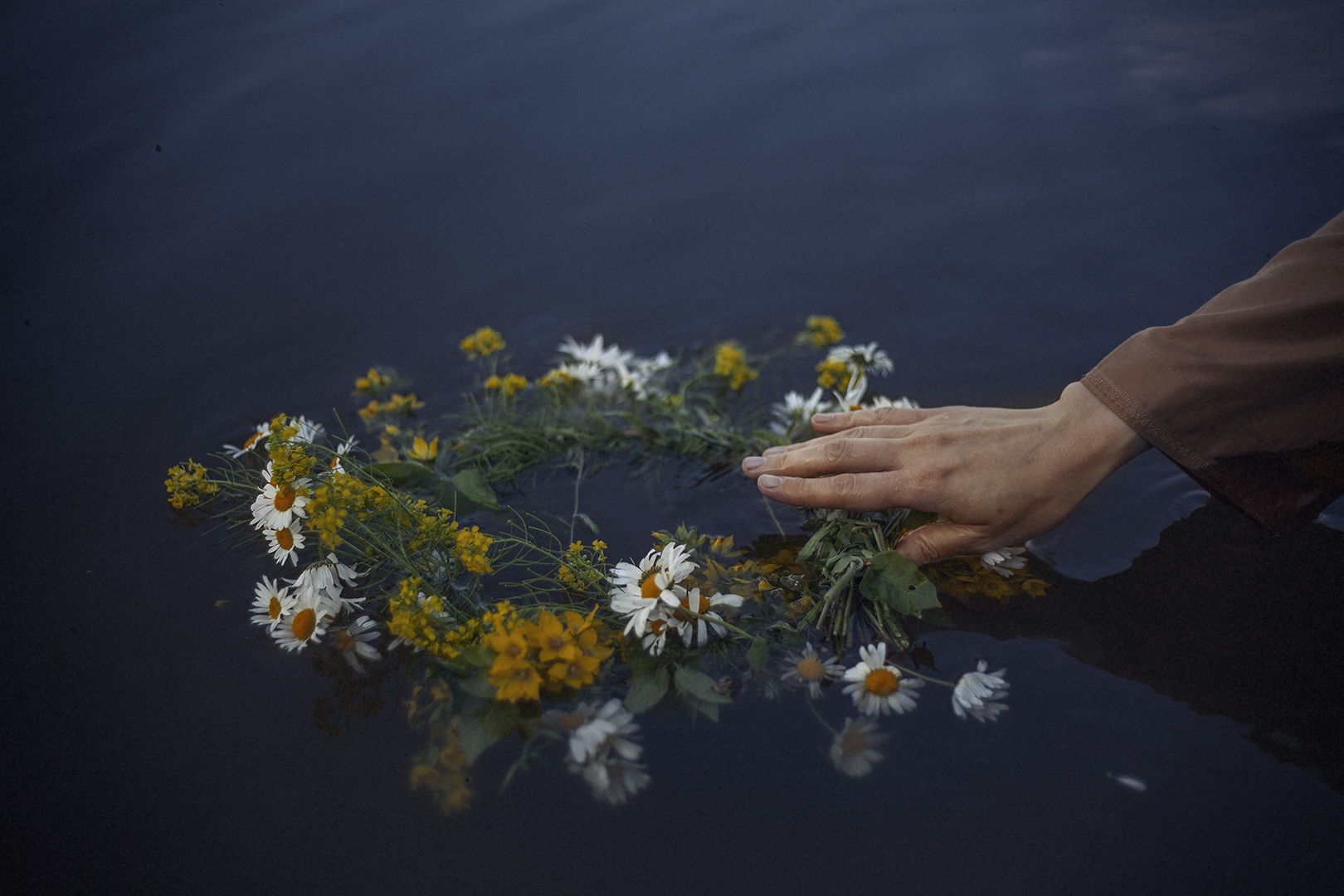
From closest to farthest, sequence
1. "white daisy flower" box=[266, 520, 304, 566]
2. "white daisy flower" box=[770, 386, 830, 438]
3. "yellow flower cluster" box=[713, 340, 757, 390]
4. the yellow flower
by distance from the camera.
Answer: "white daisy flower" box=[266, 520, 304, 566] < the yellow flower < "white daisy flower" box=[770, 386, 830, 438] < "yellow flower cluster" box=[713, 340, 757, 390]

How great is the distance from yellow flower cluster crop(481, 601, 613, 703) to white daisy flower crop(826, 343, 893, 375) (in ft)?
3.18

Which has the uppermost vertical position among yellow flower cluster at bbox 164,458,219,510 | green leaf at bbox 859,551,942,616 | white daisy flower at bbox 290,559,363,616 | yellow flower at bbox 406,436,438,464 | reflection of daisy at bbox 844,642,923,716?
yellow flower cluster at bbox 164,458,219,510

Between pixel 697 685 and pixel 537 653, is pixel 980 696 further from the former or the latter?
pixel 537 653

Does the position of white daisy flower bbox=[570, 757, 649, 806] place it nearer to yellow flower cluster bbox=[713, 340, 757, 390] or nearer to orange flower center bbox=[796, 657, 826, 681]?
orange flower center bbox=[796, 657, 826, 681]

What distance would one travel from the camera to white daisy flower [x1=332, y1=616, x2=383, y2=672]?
4.26 feet

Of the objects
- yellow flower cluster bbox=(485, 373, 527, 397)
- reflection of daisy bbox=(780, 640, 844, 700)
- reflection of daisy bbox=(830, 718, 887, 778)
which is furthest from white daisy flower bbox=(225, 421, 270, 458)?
reflection of daisy bbox=(830, 718, 887, 778)

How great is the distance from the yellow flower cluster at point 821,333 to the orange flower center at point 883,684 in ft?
3.03

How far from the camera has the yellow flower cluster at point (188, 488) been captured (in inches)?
56.7

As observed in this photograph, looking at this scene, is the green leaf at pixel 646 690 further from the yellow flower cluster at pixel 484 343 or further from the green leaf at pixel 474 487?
the yellow flower cluster at pixel 484 343

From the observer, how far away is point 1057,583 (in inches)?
53.1

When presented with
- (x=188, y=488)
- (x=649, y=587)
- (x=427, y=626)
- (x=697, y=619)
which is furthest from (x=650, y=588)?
(x=188, y=488)

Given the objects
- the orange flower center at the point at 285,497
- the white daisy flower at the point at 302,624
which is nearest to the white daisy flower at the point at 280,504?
the orange flower center at the point at 285,497

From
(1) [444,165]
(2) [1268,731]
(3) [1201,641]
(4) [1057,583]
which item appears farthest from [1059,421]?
(1) [444,165]

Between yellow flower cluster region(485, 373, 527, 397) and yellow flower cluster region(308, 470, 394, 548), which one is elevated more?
yellow flower cluster region(308, 470, 394, 548)
